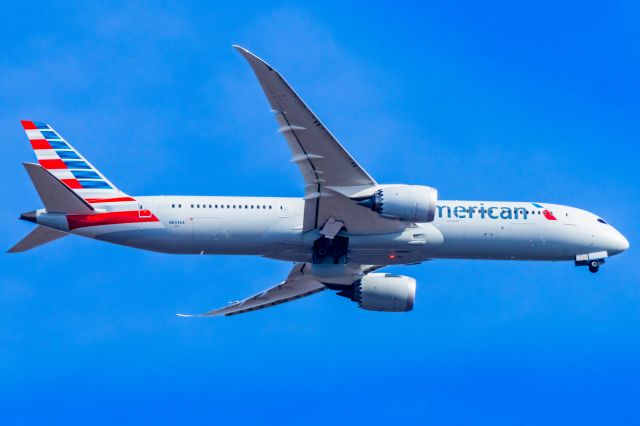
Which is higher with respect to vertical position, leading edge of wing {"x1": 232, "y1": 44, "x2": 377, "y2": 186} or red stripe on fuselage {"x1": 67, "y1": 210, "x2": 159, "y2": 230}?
leading edge of wing {"x1": 232, "y1": 44, "x2": 377, "y2": 186}

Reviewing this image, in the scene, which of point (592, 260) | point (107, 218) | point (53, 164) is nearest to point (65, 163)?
point (53, 164)

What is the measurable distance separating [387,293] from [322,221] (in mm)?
6605

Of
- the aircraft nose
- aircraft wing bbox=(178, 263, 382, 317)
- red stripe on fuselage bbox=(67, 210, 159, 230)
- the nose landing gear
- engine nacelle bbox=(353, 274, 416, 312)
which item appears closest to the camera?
red stripe on fuselage bbox=(67, 210, 159, 230)

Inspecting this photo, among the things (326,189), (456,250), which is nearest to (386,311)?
(456,250)

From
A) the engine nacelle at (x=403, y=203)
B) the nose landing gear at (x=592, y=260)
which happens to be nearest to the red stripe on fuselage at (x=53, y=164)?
the engine nacelle at (x=403, y=203)

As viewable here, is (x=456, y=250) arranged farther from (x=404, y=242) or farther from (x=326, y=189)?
(x=326, y=189)

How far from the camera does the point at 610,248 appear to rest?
176 ft

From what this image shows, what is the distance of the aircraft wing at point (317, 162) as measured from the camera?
147ft

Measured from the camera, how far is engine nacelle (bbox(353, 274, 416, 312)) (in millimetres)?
54188

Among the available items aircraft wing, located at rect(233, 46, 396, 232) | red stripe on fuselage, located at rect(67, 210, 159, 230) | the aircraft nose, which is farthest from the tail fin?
the aircraft nose

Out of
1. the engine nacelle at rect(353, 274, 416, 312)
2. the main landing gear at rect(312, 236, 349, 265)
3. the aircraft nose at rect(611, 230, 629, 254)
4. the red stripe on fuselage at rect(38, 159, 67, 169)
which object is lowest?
the engine nacelle at rect(353, 274, 416, 312)

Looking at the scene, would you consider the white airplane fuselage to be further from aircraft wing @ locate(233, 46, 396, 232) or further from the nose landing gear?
the nose landing gear

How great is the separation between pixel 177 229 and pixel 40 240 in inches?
220

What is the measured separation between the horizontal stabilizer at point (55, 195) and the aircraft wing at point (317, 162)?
29.5ft
